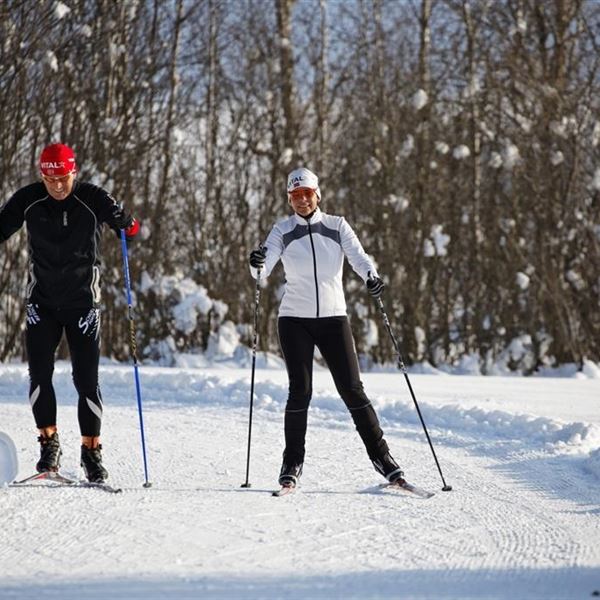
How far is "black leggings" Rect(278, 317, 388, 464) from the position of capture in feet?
17.6

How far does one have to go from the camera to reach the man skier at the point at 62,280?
5242mm

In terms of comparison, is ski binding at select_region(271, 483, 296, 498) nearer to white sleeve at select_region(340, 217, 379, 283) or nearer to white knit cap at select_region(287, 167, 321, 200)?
white sleeve at select_region(340, 217, 379, 283)

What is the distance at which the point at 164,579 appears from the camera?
355 cm

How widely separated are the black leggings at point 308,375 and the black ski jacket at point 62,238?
117 cm

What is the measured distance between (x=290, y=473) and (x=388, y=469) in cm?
56

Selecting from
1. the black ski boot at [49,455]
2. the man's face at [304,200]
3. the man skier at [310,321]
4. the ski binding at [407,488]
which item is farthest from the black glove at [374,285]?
the black ski boot at [49,455]

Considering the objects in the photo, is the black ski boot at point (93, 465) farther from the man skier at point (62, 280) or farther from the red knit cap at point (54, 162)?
the red knit cap at point (54, 162)

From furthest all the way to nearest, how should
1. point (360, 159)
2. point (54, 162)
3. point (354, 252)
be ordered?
point (360, 159)
point (354, 252)
point (54, 162)

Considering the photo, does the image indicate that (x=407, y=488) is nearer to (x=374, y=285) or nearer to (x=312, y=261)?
(x=374, y=285)

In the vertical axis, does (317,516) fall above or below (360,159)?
below

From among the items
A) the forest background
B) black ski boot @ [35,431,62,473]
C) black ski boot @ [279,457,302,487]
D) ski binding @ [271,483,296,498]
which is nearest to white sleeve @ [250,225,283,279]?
black ski boot @ [279,457,302,487]

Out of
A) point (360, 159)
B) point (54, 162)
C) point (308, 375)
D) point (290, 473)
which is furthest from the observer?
point (360, 159)

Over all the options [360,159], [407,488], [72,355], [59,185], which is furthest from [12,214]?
[360,159]

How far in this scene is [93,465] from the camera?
5.32 metres
